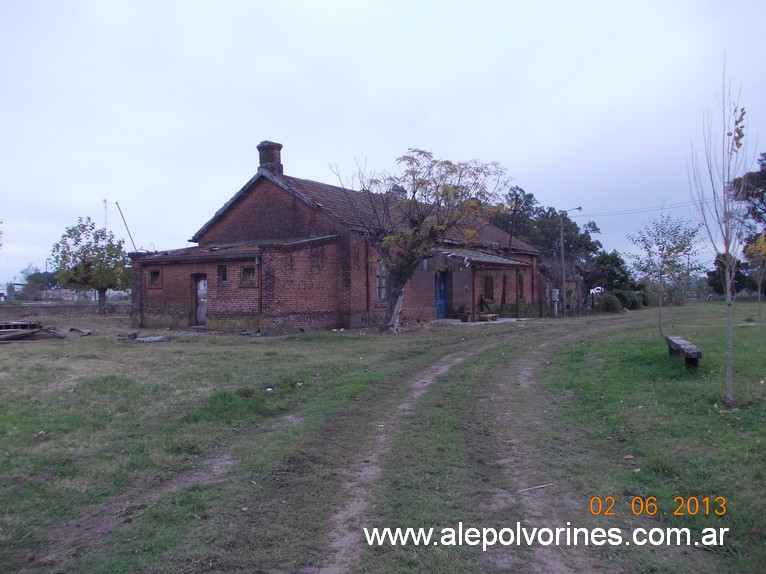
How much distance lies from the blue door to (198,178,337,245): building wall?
7.29 metres

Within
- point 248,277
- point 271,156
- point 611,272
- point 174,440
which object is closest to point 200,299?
point 248,277

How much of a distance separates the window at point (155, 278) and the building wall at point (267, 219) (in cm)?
344

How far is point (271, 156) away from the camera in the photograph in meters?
25.7

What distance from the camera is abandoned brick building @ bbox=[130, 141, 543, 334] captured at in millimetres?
21234

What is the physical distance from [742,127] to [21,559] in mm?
8677

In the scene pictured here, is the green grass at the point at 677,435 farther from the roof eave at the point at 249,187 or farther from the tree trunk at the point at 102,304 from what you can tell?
the tree trunk at the point at 102,304

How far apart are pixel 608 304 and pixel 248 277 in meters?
25.1

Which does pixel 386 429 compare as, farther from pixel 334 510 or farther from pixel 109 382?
pixel 109 382

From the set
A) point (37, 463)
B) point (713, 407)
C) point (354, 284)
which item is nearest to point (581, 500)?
point (713, 407)

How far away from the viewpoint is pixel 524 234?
215ft

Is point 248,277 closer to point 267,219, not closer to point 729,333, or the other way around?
point 267,219

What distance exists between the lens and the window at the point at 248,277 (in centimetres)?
2128

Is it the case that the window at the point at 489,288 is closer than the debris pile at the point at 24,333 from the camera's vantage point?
No

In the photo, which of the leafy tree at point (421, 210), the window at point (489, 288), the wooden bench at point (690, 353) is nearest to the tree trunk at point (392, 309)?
the leafy tree at point (421, 210)
